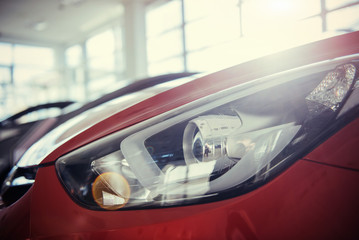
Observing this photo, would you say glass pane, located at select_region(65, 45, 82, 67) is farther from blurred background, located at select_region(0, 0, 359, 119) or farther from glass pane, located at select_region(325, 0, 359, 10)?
glass pane, located at select_region(325, 0, 359, 10)

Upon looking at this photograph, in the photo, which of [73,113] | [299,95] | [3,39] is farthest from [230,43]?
[3,39]

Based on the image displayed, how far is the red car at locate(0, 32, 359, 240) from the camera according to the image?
54cm

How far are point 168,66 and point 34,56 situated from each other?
795 cm

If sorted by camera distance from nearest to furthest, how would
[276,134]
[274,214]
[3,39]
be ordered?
1. [274,214]
2. [276,134]
3. [3,39]

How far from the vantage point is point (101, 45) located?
1119 cm

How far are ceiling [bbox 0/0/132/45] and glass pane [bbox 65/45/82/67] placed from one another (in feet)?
1.32

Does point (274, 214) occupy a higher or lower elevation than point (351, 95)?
lower

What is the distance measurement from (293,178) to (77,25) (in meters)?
11.5

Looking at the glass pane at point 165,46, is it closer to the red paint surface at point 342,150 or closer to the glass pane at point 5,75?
the glass pane at point 5,75

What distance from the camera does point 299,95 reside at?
0.66m

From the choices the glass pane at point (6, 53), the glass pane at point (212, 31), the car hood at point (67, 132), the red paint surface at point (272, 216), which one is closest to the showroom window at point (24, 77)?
the glass pane at point (6, 53)

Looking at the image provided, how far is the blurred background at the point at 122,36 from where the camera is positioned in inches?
194

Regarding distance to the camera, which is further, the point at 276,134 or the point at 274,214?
the point at 276,134

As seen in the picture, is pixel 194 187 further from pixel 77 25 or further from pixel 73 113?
pixel 77 25
